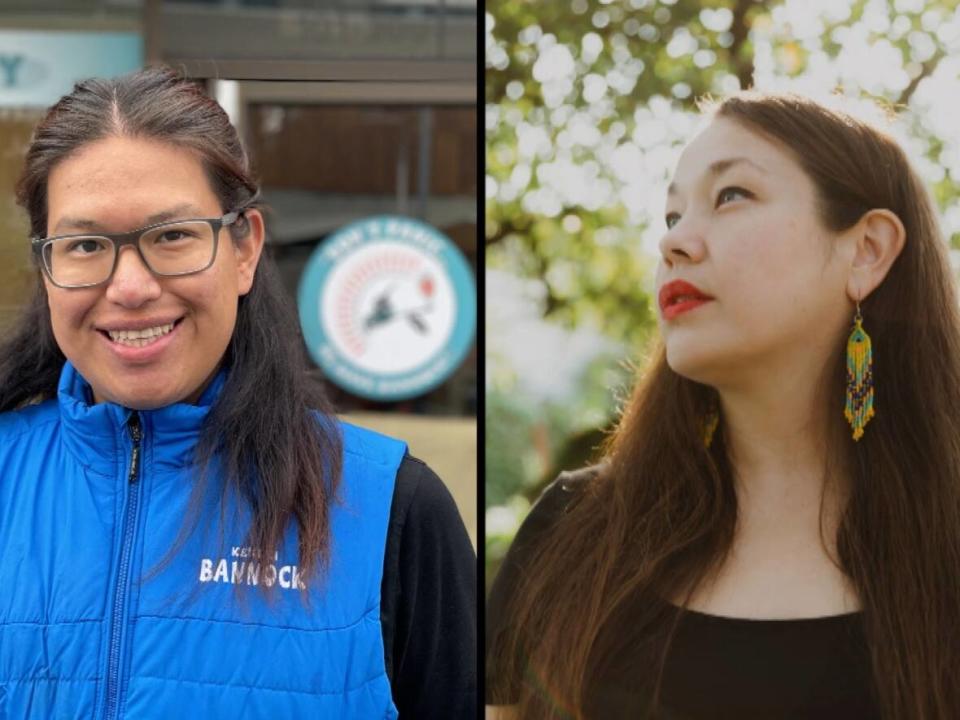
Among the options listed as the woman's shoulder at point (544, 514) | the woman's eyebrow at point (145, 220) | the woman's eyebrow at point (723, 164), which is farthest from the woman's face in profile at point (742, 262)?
the woman's eyebrow at point (145, 220)

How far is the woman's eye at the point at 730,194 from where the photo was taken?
162 cm

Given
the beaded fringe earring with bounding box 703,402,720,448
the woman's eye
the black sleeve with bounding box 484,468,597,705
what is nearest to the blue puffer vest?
the black sleeve with bounding box 484,468,597,705

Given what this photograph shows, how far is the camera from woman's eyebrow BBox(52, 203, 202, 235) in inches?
68.1

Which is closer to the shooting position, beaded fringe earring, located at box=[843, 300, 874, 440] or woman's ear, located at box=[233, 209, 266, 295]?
beaded fringe earring, located at box=[843, 300, 874, 440]

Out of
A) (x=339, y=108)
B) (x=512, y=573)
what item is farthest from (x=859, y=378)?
(x=339, y=108)

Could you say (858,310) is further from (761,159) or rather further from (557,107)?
(557,107)

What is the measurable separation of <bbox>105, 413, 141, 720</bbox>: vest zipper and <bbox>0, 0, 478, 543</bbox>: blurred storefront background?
248 centimetres

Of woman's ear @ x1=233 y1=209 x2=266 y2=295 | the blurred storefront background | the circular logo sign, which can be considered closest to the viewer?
woman's ear @ x1=233 y1=209 x2=266 y2=295

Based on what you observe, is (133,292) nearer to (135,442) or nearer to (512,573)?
(135,442)

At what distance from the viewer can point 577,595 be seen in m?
1.72

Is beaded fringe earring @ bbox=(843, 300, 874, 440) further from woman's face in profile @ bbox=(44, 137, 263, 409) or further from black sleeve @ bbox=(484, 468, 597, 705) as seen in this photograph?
woman's face in profile @ bbox=(44, 137, 263, 409)

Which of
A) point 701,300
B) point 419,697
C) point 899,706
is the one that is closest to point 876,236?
point 701,300

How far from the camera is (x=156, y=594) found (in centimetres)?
170

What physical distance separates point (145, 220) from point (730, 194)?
744 millimetres
